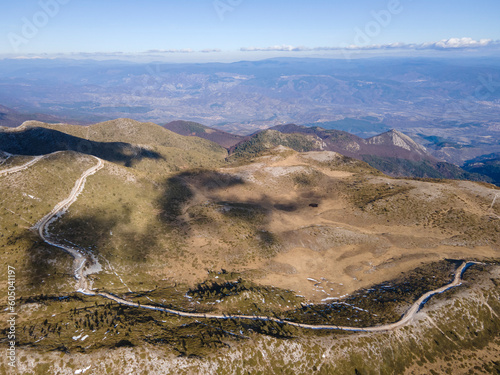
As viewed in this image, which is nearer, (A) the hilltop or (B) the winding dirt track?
(A) the hilltop

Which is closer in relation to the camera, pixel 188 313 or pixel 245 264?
pixel 188 313

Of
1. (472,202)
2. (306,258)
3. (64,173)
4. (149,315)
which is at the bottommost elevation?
(306,258)

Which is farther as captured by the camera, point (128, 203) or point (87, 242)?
point (128, 203)

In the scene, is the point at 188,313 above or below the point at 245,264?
above

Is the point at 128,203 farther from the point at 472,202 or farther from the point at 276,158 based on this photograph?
the point at 472,202

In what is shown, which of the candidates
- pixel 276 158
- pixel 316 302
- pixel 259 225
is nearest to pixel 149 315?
pixel 316 302

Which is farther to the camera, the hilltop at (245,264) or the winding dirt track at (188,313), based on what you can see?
the winding dirt track at (188,313)

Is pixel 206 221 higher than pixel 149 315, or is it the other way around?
pixel 149 315

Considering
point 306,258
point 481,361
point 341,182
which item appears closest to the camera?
point 481,361

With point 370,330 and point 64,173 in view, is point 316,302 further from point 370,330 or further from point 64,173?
point 64,173

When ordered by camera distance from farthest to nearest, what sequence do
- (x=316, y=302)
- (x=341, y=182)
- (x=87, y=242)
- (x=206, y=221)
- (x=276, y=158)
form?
(x=276, y=158)
(x=341, y=182)
(x=206, y=221)
(x=87, y=242)
(x=316, y=302)
